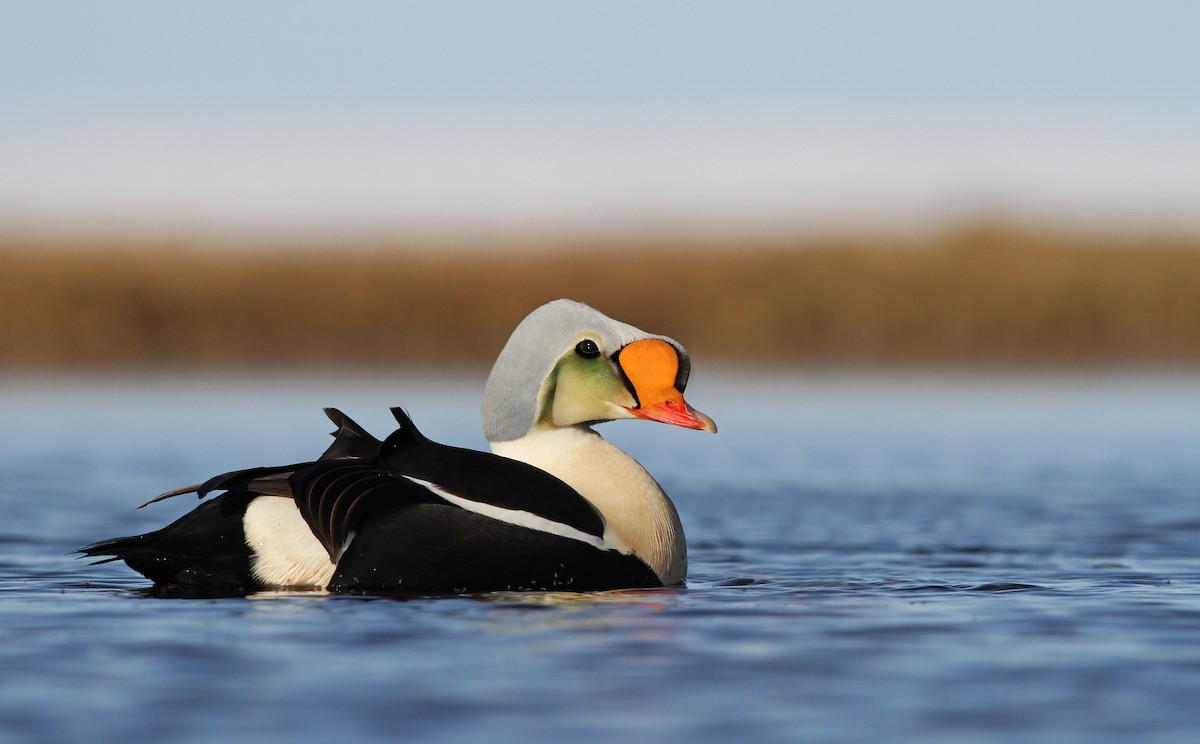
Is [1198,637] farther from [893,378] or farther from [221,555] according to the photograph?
[893,378]

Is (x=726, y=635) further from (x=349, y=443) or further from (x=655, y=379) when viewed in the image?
(x=349, y=443)

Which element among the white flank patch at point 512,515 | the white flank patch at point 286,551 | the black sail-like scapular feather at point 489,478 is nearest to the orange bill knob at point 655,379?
the black sail-like scapular feather at point 489,478

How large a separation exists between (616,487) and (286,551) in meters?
1.27

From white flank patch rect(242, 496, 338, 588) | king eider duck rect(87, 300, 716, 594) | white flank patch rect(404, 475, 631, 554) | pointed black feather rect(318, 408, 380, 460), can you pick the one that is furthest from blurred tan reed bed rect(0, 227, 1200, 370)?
white flank patch rect(404, 475, 631, 554)

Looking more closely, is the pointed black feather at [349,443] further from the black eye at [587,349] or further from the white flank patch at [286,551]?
the black eye at [587,349]

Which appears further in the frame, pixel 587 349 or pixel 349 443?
pixel 587 349

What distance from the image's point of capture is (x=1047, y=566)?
809cm

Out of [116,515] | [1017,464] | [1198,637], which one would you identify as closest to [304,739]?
[1198,637]

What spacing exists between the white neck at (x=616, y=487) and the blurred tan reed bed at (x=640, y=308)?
18.9 meters

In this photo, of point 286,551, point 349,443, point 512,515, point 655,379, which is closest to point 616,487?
point 655,379

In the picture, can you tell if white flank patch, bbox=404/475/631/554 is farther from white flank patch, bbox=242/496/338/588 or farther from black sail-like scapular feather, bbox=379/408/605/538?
white flank patch, bbox=242/496/338/588

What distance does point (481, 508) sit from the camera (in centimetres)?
654

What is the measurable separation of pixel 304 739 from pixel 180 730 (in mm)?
332

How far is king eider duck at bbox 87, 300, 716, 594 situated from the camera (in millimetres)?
6496
